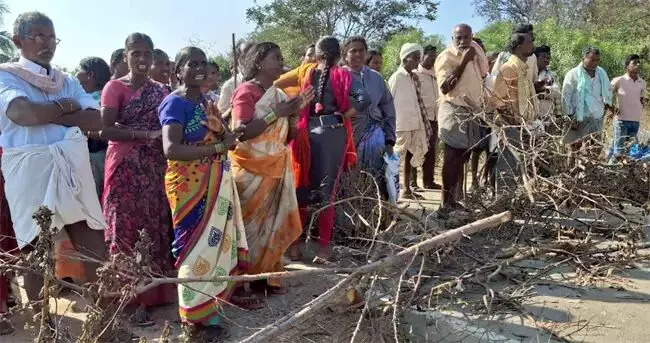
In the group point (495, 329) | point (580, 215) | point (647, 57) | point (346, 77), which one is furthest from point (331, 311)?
point (647, 57)

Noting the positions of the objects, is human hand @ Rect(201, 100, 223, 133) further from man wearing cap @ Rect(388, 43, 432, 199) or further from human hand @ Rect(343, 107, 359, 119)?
man wearing cap @ Rect(388, 43, 432, 199)

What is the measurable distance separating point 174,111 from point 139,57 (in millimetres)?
712

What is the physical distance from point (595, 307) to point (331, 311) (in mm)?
1442

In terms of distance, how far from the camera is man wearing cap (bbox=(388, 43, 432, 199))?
646 centimetres

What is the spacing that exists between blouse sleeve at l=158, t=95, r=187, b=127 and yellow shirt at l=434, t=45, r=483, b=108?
3040 millimetres

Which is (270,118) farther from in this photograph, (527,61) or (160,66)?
(527,61)

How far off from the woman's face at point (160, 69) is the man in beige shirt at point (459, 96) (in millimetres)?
2598

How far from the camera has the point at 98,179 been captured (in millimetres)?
4371

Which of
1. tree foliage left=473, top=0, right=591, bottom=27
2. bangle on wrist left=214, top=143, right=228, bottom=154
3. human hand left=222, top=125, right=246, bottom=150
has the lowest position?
bangle on wrist left=214, top=143, right=228, bottom=154

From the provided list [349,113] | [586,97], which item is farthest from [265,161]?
[586,97]

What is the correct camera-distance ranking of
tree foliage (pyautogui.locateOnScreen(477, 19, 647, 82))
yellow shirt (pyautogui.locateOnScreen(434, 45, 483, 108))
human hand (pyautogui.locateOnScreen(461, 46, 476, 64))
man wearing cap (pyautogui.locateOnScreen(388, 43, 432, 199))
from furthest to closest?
1. tree foliage (pyautogui.locateOnScreen(477, 19, 647, 82))
2. man wearing cap (pyautogui.locateOnScreen(388, 43, 432, 199))
3. yellow shirt (pyautogui.locateOnScreen(434, 45, 483, 108))
4. human hand (pyautogui.locateOnScreen(461, 46, 476, 64))

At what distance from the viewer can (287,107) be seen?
12.1 feet

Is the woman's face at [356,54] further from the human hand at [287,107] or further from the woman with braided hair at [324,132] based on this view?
the human hand at [287,107]

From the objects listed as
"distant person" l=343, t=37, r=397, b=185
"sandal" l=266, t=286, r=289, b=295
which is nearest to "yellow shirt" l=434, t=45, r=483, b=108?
"distant person" l=343, t=37, r=397, b=185
